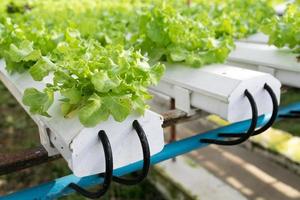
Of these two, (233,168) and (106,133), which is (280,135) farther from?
(106,133)

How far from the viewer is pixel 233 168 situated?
3566 millimetres

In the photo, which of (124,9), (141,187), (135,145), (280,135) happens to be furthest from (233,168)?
(135,145)

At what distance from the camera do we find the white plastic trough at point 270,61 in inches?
70.8

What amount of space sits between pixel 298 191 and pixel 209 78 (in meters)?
2.13

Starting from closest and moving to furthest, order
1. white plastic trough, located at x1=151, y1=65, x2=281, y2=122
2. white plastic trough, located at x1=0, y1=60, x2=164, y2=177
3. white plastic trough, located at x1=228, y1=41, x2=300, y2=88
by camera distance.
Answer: white plastic trough, located at x1=0, y1=60, x2=164, y2=177
white plastic trough, located at x1=151, y1=65, x2=281, y2=122
white plastic trough, located at x1=228, y1=41, x2=300, y2=88

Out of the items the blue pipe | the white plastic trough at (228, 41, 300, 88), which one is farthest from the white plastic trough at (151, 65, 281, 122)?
the white plastic trough at (228, 41, 300, 88)

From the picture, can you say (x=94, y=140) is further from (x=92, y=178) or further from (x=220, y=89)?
(x=220, y=89)

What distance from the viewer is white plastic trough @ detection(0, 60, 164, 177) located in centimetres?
107

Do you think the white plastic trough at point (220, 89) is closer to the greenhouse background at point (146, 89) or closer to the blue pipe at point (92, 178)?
the greenhouse background at point (146, 89)

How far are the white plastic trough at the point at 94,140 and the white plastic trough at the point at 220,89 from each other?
0.35 m

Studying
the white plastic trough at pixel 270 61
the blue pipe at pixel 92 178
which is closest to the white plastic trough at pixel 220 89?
the blue pipe at pixel 92 178

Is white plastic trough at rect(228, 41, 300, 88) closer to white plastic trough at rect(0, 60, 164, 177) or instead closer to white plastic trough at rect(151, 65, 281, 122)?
white plastic trough at rect(151, 65, 281, 122)

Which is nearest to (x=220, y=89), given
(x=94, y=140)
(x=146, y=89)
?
(x=146, y=89)

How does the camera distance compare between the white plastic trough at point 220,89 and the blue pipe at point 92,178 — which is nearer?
the blue pipe at point 92,178
